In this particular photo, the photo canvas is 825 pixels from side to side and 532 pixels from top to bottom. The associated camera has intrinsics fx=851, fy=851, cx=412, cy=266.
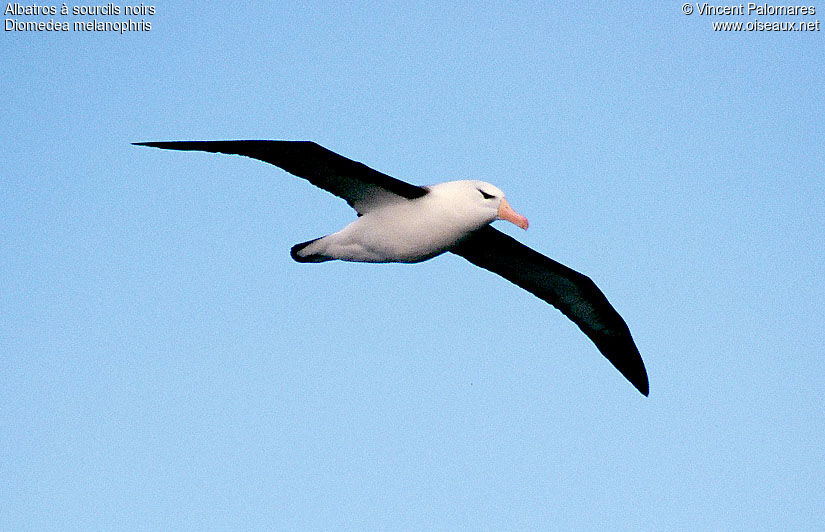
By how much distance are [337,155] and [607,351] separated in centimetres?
472

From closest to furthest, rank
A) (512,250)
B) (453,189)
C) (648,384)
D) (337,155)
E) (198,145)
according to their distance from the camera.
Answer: (198,145) < (337,155) < (453,189) < (512,250) < (648,384)

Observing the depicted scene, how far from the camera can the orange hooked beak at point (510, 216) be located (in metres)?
7.35

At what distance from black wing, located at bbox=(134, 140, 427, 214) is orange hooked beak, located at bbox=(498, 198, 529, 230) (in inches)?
27.2

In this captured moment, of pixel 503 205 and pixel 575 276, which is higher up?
pixel 503 205

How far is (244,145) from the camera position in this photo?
6617 millimetres

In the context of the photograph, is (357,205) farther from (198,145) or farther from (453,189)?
(198,145)

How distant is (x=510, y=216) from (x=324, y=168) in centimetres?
164

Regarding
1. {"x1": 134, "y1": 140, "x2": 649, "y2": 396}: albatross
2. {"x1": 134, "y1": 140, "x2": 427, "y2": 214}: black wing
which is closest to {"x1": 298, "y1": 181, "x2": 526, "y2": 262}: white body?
{"x1": 134, "y1": 140, "x2": 649, "y2": 396}: albatross

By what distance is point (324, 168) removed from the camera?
718 cm

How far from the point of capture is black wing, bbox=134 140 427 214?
657 cm

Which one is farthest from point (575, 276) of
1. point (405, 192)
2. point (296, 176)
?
point (296, 176)

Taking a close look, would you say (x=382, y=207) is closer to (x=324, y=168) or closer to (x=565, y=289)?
(x=324, y=168)

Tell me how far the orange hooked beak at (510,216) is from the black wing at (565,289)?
1482 millimetres

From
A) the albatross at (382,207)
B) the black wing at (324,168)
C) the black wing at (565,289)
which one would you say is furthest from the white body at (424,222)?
the black wing at (565,289)
